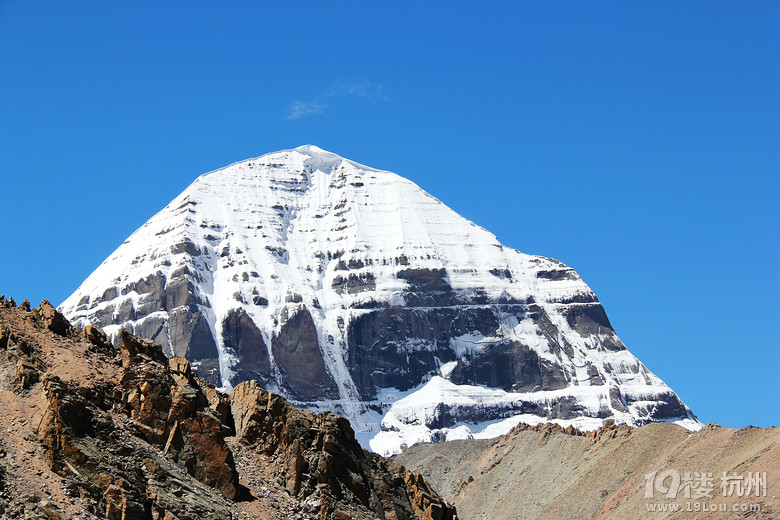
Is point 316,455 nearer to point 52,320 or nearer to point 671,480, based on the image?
point 52,320

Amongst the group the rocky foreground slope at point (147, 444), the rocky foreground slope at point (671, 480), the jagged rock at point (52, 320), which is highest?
the rocky foreground slope at point (671, 480)

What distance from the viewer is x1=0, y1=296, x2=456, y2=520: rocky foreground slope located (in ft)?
218

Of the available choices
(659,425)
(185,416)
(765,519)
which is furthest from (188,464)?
(659,425)

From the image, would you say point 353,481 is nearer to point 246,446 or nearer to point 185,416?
point 246,446

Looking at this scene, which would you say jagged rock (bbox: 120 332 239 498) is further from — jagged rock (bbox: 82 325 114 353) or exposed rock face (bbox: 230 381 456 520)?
exposed rock face (bbox: 230 381 456 520)

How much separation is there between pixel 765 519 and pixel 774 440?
18491 mm

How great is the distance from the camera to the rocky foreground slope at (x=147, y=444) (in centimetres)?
6656

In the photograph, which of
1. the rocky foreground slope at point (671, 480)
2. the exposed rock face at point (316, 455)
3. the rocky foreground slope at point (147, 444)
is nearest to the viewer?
the rocky foreground slope at point (147, 444)

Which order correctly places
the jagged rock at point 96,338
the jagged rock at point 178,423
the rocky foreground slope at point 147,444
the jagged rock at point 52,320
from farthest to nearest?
the jagged rock at point 96,338
the jagged rock at point 52,320
the jagged rock at point 178,423
the rocky foreground slope at point 147,444

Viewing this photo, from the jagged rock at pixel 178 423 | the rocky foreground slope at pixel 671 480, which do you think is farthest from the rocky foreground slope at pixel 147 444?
the rocky foreground slope at pixel 671 480

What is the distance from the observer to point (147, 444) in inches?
3019

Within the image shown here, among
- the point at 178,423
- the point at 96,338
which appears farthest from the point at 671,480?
the point at 178,423

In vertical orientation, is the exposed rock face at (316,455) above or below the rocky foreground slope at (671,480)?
below

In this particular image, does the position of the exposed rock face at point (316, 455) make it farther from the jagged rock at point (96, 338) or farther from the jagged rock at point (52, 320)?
the jagged rock at point (52, 320)
